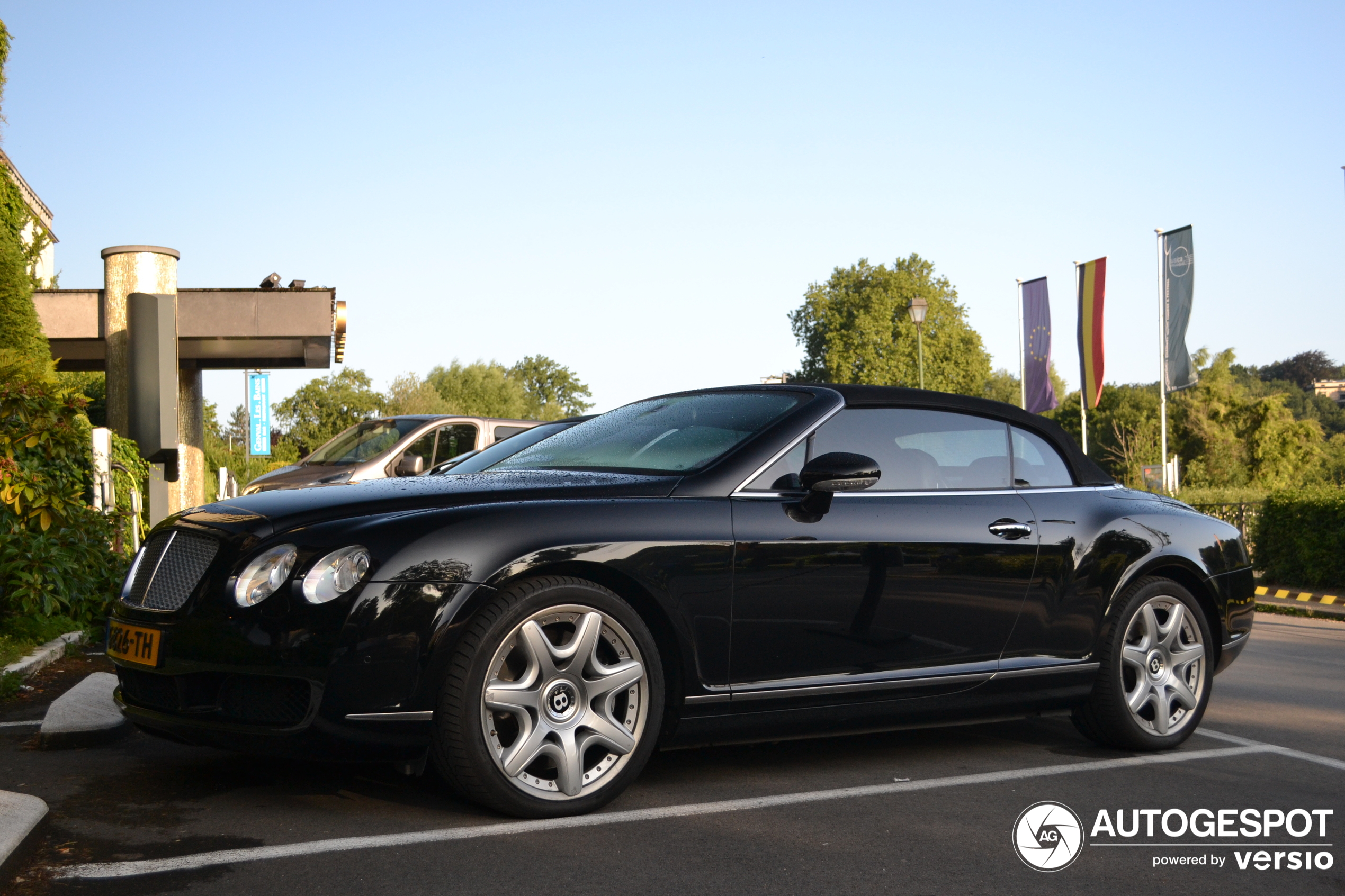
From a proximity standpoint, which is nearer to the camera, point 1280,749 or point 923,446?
point 923,446

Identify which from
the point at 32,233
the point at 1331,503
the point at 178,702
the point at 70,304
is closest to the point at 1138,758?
the point at 178,702

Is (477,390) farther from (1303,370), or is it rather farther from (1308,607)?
(1303,370)

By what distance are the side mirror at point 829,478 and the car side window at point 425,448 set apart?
1050cm

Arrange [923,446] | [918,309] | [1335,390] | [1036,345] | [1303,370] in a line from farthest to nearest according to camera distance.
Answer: [1335,390] < [1303,370] < [1036,345] < [918,309] < [923,446]

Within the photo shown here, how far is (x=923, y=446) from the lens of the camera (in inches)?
203

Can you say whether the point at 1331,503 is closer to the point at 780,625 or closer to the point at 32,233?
the point at 780,625

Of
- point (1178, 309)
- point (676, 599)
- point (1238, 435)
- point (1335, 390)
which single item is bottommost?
point (676, 599)

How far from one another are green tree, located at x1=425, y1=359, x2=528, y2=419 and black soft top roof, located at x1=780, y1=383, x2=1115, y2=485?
75.5 meters

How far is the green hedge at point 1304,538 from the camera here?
14.4 meters

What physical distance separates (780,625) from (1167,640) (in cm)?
210

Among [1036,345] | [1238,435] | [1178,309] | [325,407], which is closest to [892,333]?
[1238,435]

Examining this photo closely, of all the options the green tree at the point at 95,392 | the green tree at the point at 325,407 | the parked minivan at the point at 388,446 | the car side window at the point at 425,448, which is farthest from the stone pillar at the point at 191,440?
the green tree at the point at 325,407

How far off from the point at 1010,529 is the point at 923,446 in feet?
1.54

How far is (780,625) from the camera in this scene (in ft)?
14.5
